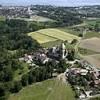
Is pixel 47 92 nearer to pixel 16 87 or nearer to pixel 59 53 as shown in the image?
pixel 16 87

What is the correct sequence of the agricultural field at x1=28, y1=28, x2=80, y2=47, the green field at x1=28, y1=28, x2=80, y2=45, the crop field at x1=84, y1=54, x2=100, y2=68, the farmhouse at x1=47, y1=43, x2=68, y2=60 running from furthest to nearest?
the green field at x1=28, y1=28, x2=80, y2=45 → the agricultural field at x1=28, y1=28, x2=80, y2=47 → the farmhouse at x1=47, y1=43, x2=68, y2=60 → the crop field at x1=84, y1=54, x2=100, y2=68

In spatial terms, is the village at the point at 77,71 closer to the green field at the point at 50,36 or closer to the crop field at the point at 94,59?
the crop field at the point at 94,59

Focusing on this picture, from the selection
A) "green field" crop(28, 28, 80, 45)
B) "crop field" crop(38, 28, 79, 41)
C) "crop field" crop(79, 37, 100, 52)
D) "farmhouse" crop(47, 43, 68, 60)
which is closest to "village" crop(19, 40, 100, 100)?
"farmhouse" crop(47, 43, 68, 60)

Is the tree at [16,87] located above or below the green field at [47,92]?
above

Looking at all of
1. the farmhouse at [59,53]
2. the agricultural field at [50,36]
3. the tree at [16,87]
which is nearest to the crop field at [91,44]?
the agricultural field at [50,36]

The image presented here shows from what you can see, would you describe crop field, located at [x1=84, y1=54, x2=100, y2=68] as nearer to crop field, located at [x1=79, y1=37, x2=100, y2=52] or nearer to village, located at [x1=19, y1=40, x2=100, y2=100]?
village, located at [x1=19, y1=40, x2=100, y2=100]

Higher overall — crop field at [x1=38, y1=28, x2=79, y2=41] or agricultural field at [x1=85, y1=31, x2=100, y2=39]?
crop field at [x1=38, y1=28, x2=79, y2=41]

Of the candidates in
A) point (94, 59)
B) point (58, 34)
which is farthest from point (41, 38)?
point (94, 59)
